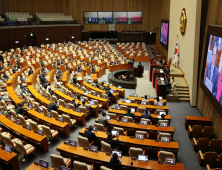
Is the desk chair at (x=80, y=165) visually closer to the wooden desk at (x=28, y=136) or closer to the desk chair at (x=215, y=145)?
the wooden desk at (x=28, y=136)

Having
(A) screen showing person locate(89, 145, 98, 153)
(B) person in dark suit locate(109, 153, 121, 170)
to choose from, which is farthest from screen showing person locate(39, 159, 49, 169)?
(B) person in dark suit locate(109, 153, 121, 170)

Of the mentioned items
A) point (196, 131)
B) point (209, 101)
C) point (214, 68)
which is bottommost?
point (196, 131)

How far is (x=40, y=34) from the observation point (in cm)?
2669

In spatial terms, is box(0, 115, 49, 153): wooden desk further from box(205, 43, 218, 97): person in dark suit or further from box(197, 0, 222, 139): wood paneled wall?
box(205, 43, 218, 97): person in dark suit

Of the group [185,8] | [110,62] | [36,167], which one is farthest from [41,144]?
[110,62]

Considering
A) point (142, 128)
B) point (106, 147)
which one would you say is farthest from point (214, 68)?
point (106, 147)

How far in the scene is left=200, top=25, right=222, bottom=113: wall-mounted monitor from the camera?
24.0 feet

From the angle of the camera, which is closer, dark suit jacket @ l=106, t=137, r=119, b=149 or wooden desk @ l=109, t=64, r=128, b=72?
dark suit jacket @ l=106, t=137, r=119, b=149

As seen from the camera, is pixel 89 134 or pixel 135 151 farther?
pixel 89 134

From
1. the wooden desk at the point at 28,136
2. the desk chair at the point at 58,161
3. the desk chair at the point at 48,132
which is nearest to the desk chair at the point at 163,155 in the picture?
the desk chair at the point at 58,161

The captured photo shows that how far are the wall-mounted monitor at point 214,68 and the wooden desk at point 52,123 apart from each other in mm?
5563

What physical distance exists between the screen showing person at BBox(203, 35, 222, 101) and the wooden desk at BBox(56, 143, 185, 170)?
3.42 m

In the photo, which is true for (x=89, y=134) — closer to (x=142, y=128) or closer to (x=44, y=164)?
(x=44, y=164)

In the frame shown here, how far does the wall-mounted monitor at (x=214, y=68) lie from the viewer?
7.30 metres
